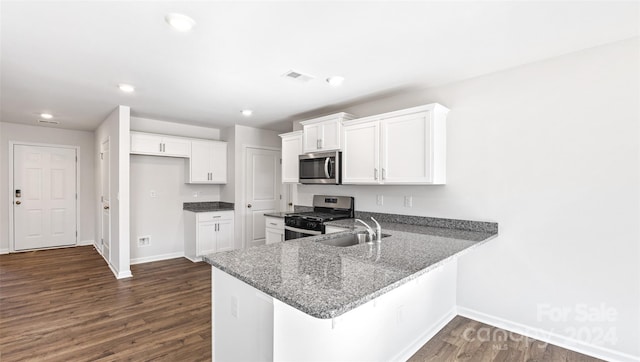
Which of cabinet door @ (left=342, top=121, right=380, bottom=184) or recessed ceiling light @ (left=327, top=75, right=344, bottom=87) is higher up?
recessed ceiling light @ (left=327, top=75, right=344, bottom=87)

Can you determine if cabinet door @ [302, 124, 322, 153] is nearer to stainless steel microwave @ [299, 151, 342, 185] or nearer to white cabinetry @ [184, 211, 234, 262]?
stainless steel microwave @ [299, 151, 342, 185]

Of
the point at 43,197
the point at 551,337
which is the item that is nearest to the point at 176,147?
the point at 43,197

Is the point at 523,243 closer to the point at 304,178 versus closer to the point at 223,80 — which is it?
the point at 304,178

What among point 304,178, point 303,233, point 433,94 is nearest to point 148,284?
point 303,233

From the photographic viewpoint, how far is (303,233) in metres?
3.68

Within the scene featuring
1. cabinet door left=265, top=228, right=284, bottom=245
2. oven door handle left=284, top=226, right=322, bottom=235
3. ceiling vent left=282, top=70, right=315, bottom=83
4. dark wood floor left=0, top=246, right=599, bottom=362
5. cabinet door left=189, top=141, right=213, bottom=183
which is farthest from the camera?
cabinet door left=189, top=141, right=213, bottom=183

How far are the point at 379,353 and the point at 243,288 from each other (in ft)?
3.31

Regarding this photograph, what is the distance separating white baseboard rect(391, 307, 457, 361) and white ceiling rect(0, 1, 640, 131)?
2235mm

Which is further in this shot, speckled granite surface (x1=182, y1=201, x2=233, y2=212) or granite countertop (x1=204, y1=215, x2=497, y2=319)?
speckled granite surface (x1=182, y1=201, x2=233, y2=212)

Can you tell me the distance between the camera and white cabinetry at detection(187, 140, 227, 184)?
5.07 metres

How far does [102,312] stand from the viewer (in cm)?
300

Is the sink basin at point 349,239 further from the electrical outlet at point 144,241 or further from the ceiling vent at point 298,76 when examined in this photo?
the electrical outlet at point 144,241

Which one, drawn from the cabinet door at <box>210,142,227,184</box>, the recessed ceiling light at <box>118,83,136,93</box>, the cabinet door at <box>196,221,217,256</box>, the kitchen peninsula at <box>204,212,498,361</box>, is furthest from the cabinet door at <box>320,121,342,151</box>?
the cabinet door at <box>196,221,217,256</box>

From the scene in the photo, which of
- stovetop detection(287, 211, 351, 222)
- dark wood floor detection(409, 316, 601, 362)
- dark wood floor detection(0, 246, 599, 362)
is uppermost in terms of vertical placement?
stovetop detection(287, 211, 351, 222)
